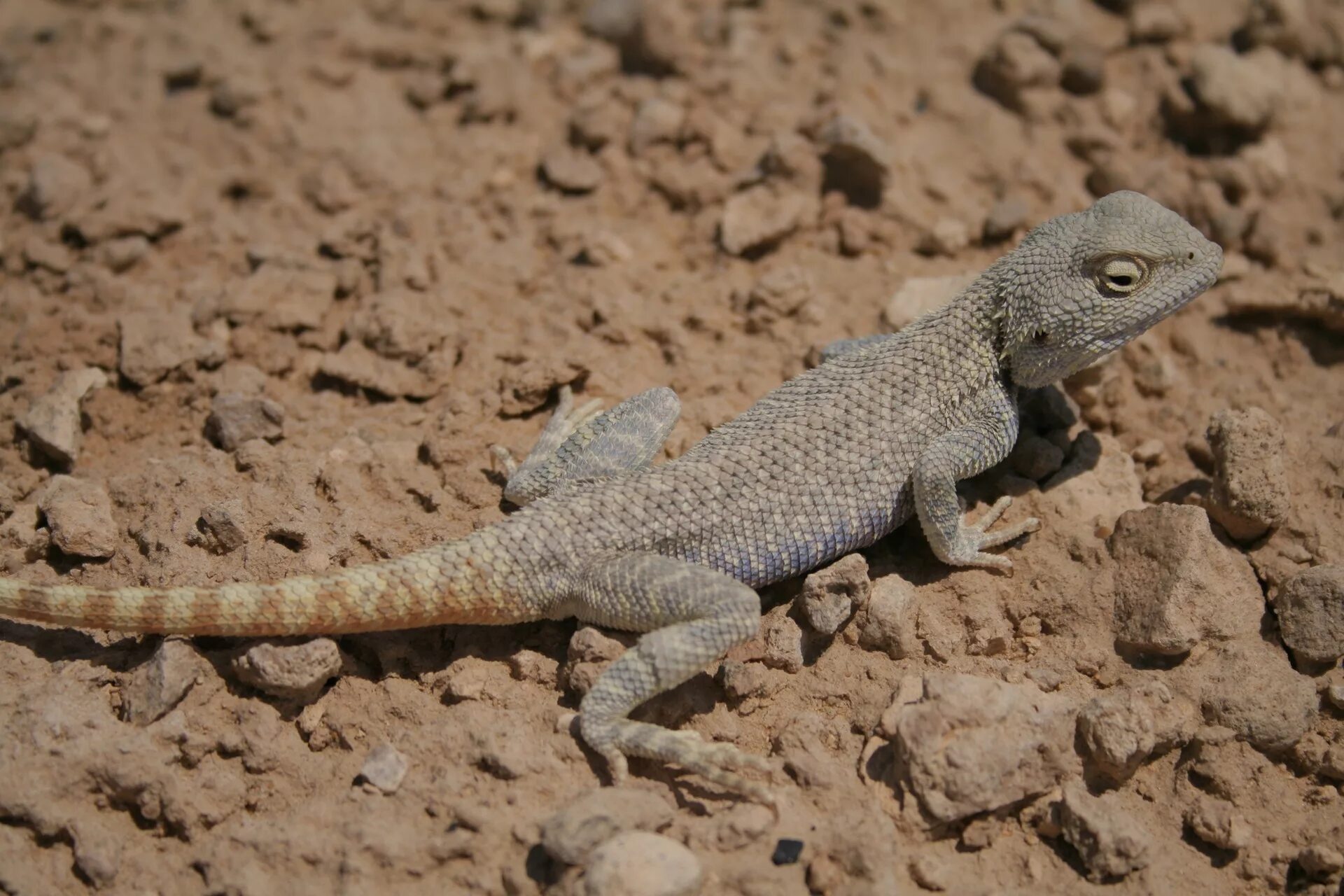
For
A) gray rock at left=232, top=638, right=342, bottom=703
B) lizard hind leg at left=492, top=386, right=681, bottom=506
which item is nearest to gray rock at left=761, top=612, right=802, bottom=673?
lizard hind leg at left=492, top=386, right=681, bottom=506

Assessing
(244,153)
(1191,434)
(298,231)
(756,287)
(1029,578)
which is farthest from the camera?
(244,153)

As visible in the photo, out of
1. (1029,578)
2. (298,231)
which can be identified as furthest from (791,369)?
(298,231)

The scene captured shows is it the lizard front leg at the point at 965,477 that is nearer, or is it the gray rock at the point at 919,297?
the lizard front leg at the point at 965,477

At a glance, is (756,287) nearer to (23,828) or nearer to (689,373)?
(689,373)

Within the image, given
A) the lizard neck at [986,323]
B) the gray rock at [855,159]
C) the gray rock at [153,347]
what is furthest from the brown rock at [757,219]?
the gray rock at [153,347]

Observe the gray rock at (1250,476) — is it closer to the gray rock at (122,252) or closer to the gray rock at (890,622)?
the gray rock at (890,622)

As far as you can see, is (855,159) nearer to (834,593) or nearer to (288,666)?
(834,593)
